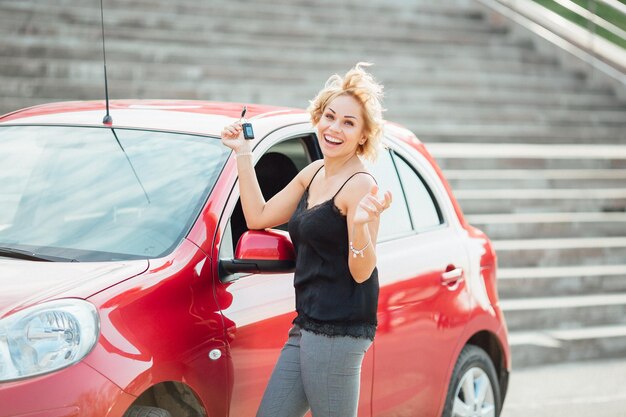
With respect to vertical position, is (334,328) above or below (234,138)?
below

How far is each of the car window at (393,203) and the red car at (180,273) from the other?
0.01 metres

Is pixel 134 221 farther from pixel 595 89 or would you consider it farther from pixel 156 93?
pixel 595 89

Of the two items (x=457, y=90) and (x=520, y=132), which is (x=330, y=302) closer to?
(x=520, y=132)

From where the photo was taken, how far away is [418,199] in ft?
17.8

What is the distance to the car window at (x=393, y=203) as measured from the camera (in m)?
4.99

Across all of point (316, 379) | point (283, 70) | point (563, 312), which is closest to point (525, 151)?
point (283, 70)

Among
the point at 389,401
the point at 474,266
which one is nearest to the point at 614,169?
the point at 474,266

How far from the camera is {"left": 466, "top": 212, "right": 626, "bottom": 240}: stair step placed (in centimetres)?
1070

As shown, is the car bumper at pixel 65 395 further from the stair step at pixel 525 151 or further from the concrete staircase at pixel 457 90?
the stair step at pixel 525 151

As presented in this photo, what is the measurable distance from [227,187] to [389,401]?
1.28 metres

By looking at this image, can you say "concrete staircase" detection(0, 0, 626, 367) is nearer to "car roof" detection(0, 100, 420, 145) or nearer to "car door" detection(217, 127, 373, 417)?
"car roof" detection(0, 100, 420, 145)

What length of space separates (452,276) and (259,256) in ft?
5.58

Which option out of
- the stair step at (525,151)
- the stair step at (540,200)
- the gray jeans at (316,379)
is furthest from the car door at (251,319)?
the stair step at (525,151)

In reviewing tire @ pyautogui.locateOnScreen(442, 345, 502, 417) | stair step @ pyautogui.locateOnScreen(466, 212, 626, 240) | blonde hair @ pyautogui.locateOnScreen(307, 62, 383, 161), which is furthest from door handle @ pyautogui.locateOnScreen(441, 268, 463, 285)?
stair step @ pyautogui.locateOnScreen(466, 212, 626, 240)
